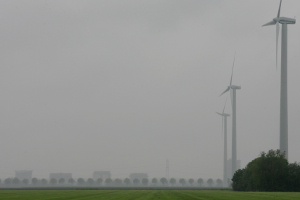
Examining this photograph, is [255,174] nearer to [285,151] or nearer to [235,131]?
[285,151]

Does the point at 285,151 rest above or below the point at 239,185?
above

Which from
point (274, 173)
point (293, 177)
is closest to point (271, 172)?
point (274, 173)

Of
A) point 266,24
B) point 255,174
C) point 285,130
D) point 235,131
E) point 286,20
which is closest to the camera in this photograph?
point 285,130

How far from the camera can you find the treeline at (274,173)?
119 m

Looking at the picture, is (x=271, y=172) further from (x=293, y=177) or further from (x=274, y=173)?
(x=293, y=177)

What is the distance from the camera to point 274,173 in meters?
121

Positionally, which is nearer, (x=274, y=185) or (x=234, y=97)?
(x=274, y=185)

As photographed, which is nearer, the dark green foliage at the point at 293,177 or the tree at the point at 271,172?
the dark green foliage at the point at 293,177

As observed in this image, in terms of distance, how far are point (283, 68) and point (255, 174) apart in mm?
33964

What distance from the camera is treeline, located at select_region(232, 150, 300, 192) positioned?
11862 centimetres

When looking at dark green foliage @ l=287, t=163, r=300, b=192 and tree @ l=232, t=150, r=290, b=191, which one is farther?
tree @ l=232, t=150, r=290, b=191

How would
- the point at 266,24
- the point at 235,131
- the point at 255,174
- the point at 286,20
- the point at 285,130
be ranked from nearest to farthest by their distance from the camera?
1. the point at 285,130
2. the point at 255,174
3. the point at 286,20
4. the point at 266,24
5. the point at 235,131

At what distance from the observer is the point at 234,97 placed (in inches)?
6959

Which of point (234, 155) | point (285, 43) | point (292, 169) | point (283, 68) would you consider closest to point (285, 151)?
point (292, 169)
